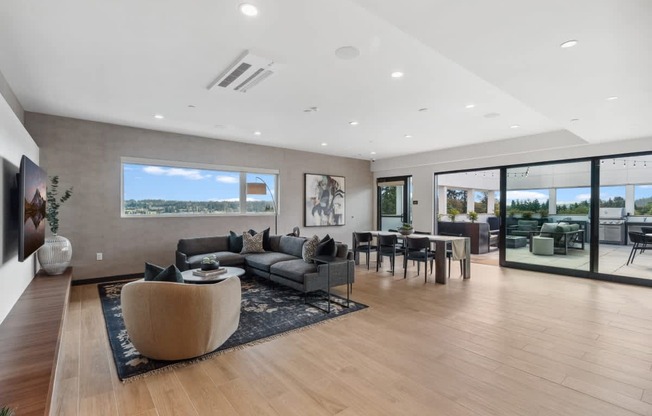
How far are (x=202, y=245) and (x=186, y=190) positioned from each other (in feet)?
4.62

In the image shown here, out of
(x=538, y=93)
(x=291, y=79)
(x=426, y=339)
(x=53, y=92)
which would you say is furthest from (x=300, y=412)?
(x=53, y=92)

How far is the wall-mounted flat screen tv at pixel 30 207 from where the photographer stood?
2.81 m

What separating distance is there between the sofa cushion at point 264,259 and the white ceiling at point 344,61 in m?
2.38

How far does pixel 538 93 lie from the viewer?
334cm

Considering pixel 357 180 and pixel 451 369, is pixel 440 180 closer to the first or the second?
pixel 357 180

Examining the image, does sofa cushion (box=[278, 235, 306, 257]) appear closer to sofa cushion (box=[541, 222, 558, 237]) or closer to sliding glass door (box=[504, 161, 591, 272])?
sliding glass door (box=[504, 161, 591, 272])

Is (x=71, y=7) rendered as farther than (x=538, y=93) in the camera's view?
No

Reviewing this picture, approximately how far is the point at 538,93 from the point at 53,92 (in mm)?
5957

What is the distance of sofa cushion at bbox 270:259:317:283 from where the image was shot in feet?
14.4

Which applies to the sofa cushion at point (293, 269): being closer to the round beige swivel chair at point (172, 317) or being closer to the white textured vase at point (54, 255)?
the round beige swivel chair at point (172, 317)

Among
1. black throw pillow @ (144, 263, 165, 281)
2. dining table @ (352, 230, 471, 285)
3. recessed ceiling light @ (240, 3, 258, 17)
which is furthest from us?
dining table @ (352, 230, 471, 285)

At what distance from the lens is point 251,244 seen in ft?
19.5

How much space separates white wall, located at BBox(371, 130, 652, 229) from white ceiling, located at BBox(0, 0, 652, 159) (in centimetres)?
56

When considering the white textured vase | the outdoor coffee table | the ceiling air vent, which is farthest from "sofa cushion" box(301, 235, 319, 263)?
the outdoor coffee table
